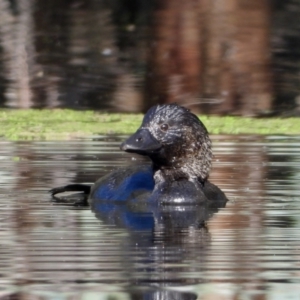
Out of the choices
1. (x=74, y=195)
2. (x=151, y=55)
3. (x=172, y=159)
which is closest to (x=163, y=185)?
(x=172, y=159)

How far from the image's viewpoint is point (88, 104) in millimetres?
18641

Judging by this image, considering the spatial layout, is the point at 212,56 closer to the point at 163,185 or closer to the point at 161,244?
the point at 163,185

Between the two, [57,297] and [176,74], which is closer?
[57,297]

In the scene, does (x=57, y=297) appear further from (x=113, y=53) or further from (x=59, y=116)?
(x=113, y=53)

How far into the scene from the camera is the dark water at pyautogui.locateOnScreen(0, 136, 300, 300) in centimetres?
567

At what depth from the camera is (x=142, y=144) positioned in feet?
28.9

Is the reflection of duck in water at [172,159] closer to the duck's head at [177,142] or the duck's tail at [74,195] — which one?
the duck's head at [177,142]

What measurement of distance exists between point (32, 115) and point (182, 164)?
27.9 ft

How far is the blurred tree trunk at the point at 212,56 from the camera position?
60.8 feet

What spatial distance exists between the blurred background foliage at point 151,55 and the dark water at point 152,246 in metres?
7.32

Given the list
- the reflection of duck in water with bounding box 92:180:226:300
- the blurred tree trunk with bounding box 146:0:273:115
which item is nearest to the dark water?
the reflection of duck in water with bounding box 92:180:226:300

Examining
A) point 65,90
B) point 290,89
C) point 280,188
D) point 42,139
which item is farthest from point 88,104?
point 280,188

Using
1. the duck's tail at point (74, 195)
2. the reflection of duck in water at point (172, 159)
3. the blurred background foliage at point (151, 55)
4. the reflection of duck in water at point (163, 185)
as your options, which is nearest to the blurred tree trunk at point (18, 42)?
the blurred background foliage at point (151, 55)

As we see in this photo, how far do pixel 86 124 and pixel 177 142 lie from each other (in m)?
7.33
